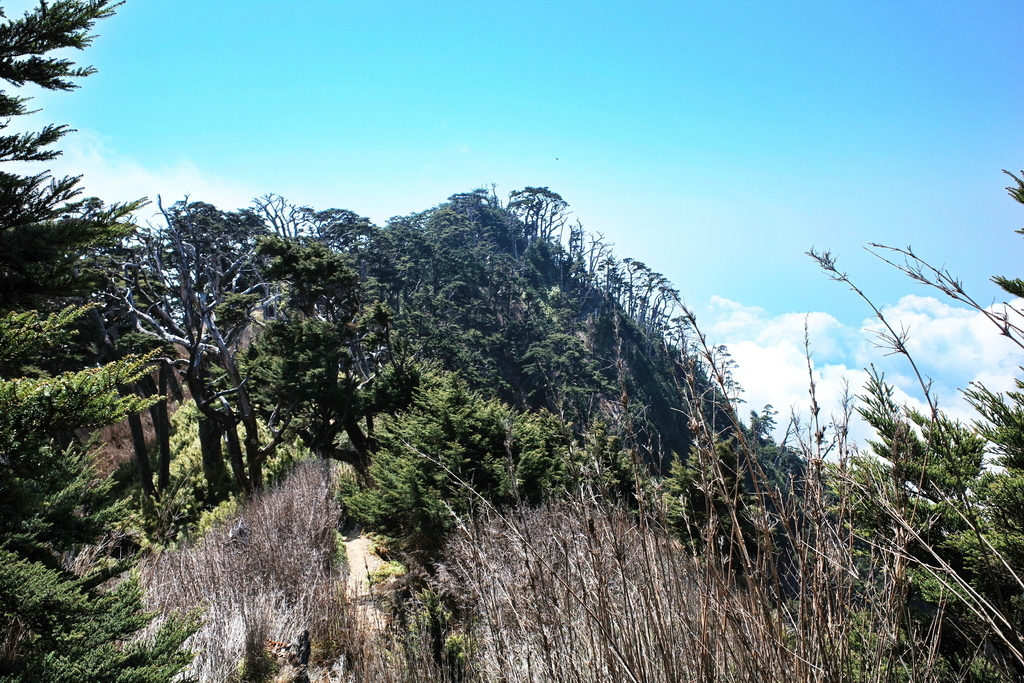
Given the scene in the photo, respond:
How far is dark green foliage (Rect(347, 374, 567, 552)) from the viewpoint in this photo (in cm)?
855

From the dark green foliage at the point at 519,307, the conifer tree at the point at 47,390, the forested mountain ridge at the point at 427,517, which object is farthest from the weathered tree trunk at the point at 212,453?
the conifer tree at the point at 47,390

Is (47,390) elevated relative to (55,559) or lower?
elevated

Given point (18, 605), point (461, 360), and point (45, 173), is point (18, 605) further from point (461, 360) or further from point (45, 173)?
point (461, 360)

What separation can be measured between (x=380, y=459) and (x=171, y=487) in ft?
25.8

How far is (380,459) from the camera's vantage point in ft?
35.3

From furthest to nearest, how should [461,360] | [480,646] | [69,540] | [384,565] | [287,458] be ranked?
[461,360] → [287,458] → [384,565] → [69,540] → [480,646]

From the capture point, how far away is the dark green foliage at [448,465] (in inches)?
337

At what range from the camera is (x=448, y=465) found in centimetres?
880

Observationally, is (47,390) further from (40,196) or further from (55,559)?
(55,559)

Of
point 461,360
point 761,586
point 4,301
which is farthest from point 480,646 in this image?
point 461,360

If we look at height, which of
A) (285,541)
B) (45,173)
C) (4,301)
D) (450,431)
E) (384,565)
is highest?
(45,173)

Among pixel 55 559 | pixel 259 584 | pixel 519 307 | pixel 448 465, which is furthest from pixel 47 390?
pixel 519 307

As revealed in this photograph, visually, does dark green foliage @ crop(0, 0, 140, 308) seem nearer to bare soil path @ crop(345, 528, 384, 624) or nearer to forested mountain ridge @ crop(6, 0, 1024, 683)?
forested mountain ridge @ crop(6, 0, 1024, 683)

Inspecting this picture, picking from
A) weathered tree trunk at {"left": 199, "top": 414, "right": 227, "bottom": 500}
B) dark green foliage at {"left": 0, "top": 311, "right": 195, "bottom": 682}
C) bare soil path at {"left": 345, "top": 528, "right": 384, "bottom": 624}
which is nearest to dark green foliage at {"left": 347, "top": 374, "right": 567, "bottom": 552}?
bare soil path at {"left": 345, "top": 528, "right": 384, "bottom": 624}
